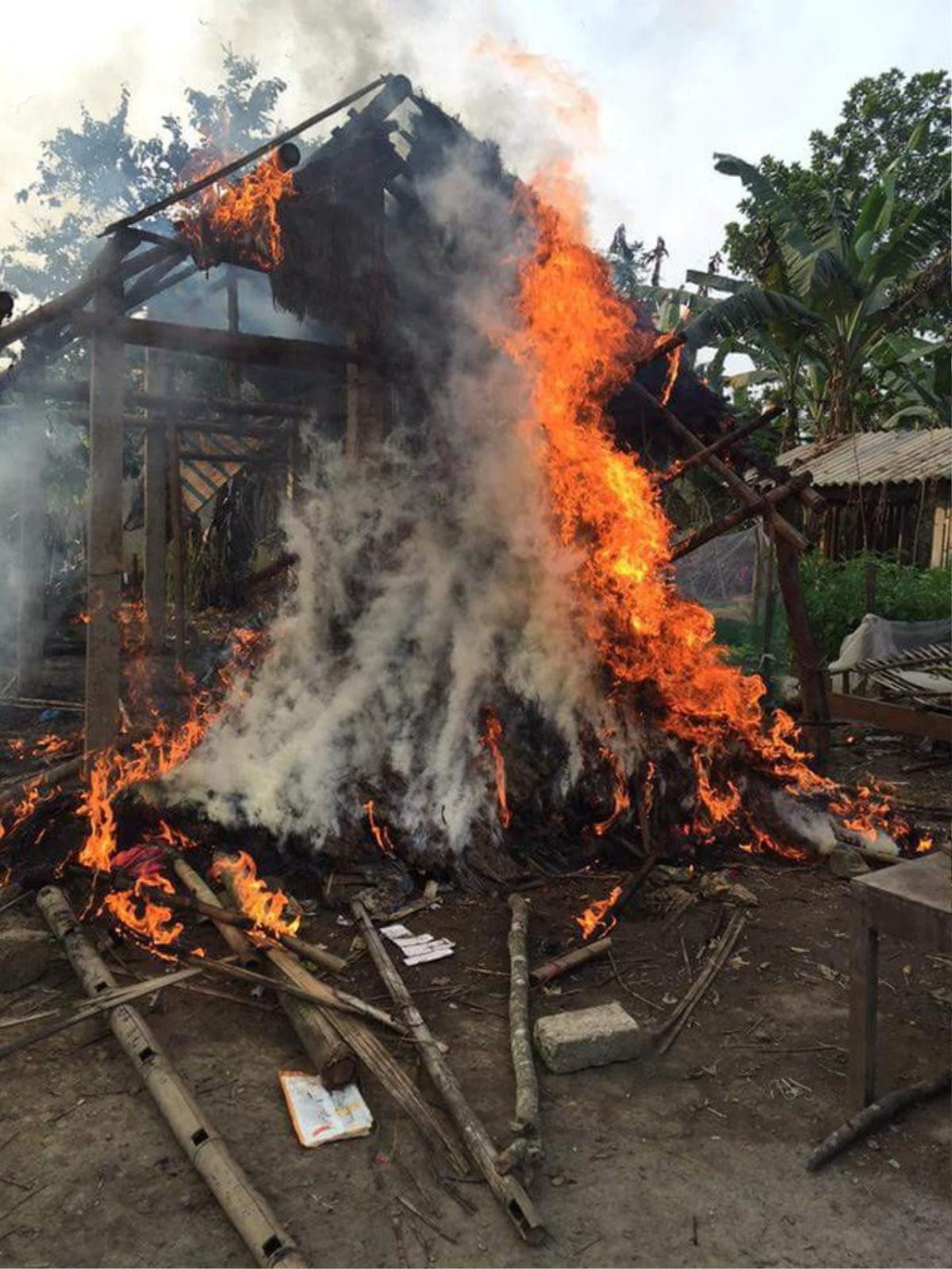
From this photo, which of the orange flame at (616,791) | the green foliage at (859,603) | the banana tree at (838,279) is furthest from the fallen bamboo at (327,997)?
the banana tree at (838,279)

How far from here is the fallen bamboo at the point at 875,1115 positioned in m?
3.66

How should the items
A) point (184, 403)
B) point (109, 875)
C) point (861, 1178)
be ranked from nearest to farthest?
point (861, 1178)
point (109, 875)
point (184, 403)

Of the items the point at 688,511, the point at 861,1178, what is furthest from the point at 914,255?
the point at 861,1178

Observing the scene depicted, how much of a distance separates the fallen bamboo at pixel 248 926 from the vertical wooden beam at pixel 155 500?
22.8 feet

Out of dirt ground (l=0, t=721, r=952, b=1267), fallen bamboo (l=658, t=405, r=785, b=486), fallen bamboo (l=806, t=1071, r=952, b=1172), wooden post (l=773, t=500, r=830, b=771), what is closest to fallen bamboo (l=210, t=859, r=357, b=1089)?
dirt ground (l=0, t=721, r=952, b=1267)

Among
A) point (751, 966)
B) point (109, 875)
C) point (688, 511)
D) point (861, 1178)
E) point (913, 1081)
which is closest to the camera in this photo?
point (861, 1178)

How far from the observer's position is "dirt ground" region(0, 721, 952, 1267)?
325 cm

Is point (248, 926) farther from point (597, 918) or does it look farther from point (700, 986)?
point (700, 986)

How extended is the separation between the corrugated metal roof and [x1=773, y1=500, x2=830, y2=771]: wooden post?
1217 centimetres

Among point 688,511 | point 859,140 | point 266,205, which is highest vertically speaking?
point 859,140

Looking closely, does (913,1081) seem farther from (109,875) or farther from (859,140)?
(859,140)

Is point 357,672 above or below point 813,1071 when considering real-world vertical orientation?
above

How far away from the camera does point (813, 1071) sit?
436cm

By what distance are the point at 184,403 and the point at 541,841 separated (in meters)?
7.24
